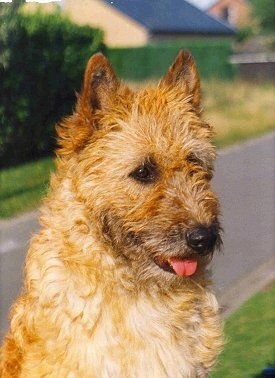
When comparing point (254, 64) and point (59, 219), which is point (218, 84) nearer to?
point (254, 64)

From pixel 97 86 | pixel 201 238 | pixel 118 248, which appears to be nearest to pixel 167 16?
pixel 97 86

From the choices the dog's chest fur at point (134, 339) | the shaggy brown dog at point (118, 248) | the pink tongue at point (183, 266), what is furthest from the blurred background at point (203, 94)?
the dog's chest fur at point (134, 339)

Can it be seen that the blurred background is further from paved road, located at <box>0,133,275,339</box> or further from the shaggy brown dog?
the shaggy brown dog

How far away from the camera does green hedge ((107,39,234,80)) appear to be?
7625mm

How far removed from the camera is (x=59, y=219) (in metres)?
4.32

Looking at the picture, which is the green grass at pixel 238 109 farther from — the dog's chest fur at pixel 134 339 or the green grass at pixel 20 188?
the dog's chest fur at pixel 134 339

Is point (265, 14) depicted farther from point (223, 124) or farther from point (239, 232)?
point (239, 232)

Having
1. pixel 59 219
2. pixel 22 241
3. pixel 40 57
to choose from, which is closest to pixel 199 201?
pixel 59 219

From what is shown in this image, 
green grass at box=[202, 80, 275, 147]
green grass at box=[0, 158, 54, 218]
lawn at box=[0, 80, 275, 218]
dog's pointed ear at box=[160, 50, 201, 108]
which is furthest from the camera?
green grass at box=[0, 158, 54, 218]

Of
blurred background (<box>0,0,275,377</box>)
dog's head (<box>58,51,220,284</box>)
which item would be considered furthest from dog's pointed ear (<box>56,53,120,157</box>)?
blurred background (<box>0,0,275,377</box>)

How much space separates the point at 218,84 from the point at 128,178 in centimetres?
463

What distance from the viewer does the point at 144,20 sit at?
276 inches

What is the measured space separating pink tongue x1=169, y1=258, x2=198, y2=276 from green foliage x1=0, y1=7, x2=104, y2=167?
4797 mm

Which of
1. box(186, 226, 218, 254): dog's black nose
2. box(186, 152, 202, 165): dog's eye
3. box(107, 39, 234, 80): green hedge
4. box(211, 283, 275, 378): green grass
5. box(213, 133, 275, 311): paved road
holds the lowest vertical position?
box(213, 133, 275, 311): paved road
